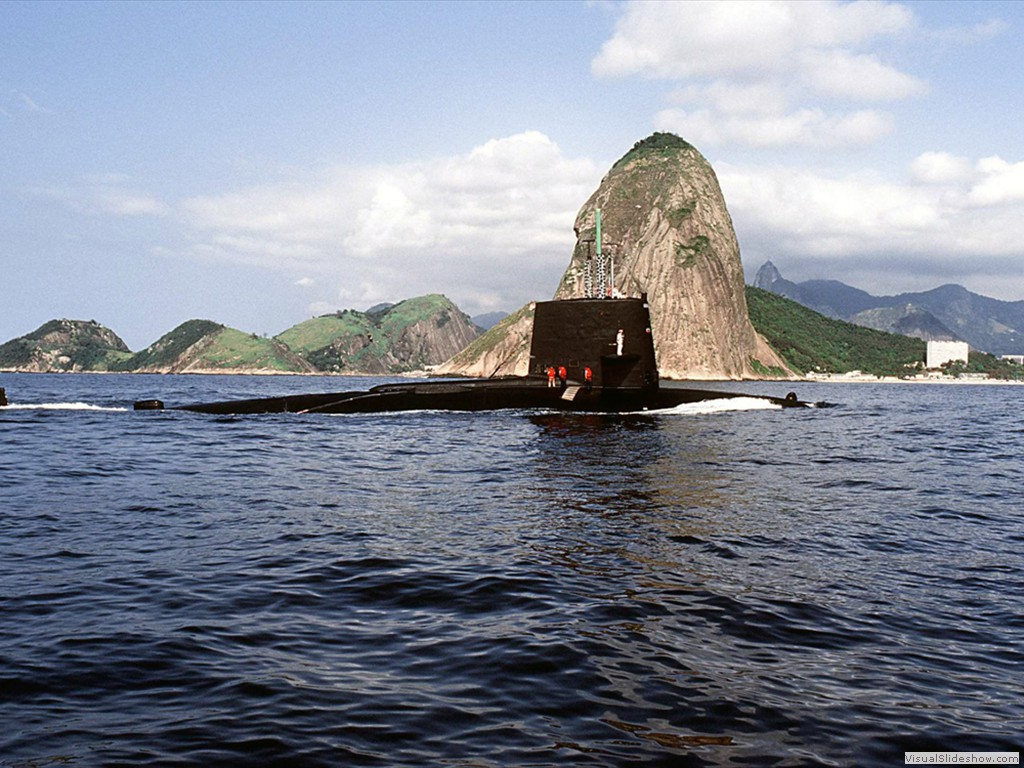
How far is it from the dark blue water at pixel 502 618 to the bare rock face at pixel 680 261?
122671 millimetres

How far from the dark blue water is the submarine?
16.8 meters

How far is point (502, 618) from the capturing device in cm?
762

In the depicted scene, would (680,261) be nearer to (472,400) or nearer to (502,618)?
(472,400)

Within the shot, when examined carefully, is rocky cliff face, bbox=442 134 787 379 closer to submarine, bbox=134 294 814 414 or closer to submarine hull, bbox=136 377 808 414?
submarine hull, bbox=136 377 808 414

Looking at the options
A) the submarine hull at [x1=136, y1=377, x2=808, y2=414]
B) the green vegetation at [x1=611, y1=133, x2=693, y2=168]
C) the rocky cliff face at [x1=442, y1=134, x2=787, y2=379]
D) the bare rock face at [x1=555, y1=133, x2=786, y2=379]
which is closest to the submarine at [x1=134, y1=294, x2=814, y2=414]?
the submarine hull at [x1=136, y1=377, x2=808, y2=414]

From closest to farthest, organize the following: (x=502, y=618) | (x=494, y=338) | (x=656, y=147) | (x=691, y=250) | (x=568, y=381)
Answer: (x=502, y=618)
(x=568, y=381)
(x=691, y=250)
(x=656, y=147)
(x=494, y=338)

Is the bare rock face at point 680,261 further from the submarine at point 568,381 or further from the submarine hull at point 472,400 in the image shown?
the submarine at point 568,381

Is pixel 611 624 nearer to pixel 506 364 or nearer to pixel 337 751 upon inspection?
pixel 337 751

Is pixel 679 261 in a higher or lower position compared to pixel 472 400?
higher

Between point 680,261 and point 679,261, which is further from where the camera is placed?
point 680,261

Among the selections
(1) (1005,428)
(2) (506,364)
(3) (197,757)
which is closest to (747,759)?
(3) (197,757)

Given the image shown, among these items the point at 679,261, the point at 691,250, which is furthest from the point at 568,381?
the point at 691,250

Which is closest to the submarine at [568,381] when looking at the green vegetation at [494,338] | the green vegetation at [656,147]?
the green vegetation at [494,338]

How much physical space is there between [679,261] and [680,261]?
0.80 ft
